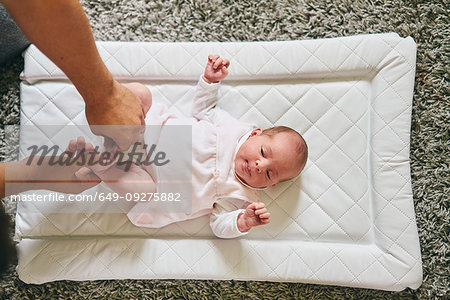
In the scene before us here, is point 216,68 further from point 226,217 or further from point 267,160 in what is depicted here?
point 226,217

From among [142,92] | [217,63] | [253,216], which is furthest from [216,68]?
[253,216]

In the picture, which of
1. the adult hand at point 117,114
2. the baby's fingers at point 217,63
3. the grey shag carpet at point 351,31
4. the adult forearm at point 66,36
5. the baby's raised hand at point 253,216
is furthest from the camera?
the grey shag carpet at point 351,31

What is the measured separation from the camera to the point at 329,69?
1149mm

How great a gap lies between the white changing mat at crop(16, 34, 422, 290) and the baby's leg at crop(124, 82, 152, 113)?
0.24 ft

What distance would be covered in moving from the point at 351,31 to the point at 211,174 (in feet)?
2.31

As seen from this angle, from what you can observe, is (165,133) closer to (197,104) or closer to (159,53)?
(197,104)

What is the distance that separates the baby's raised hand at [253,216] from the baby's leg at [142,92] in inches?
15.8

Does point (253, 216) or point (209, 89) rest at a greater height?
point (209, 89)

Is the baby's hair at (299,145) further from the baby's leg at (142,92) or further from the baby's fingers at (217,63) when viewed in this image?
the baby's leg at (142,92)

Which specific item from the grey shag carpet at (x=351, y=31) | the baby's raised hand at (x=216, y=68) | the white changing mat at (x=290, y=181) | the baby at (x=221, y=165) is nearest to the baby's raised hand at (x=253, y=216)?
the baby at (x=221, y=165)

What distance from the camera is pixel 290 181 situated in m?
1.11

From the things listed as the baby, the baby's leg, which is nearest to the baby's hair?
the baby

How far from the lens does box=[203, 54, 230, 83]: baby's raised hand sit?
1.07 meters

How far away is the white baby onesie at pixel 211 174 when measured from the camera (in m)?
1.05
